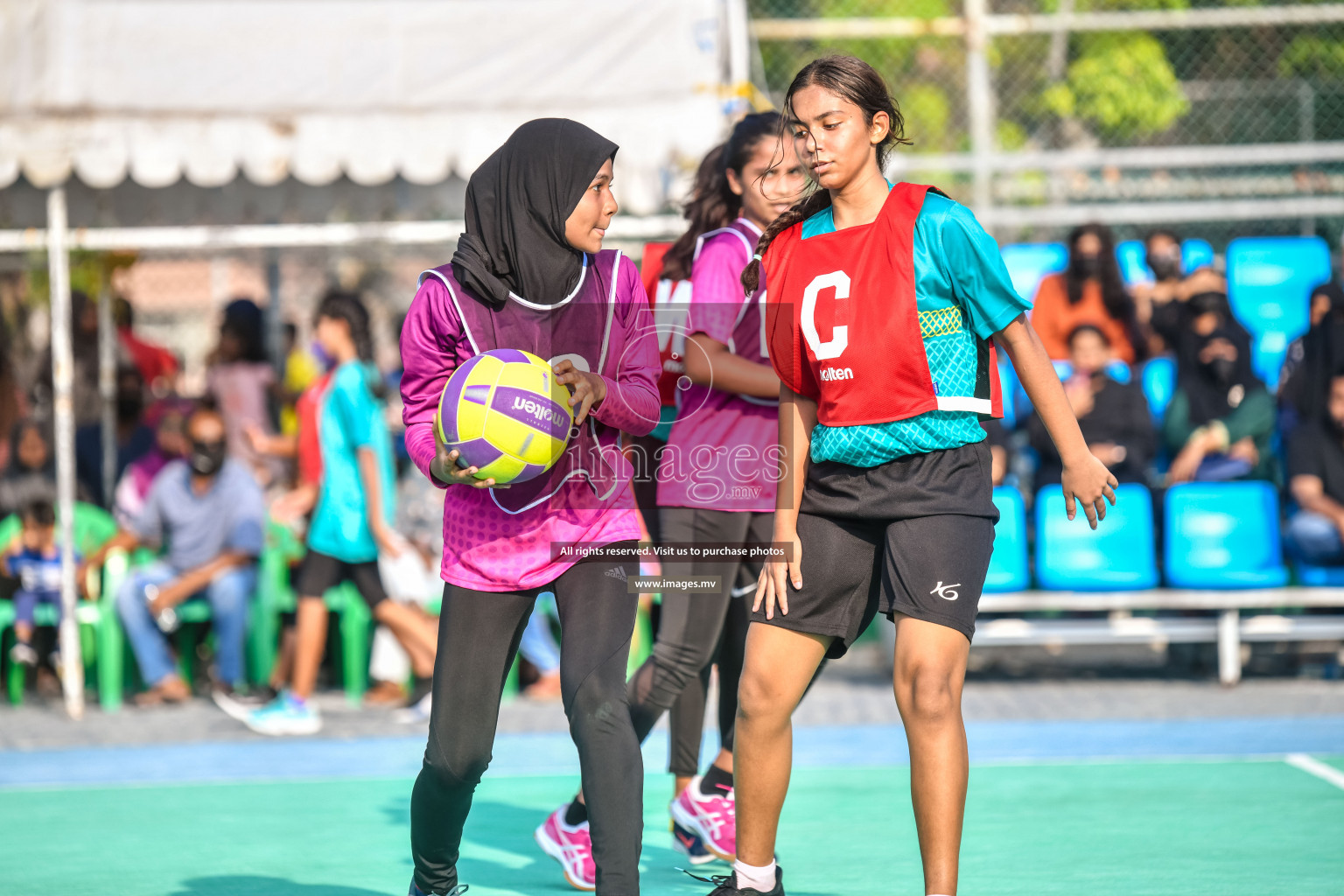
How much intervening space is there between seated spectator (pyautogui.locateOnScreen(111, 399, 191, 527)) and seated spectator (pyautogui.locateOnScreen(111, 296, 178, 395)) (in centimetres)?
176

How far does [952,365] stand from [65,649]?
264 inches

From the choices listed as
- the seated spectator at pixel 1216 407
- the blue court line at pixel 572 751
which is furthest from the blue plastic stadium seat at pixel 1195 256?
the blue court line at pixel 572 751

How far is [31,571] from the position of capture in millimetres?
9391

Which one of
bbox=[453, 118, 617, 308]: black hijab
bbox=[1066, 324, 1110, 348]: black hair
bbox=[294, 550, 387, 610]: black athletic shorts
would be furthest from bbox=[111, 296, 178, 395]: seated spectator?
bbox=[453, 118, 617, 308]: black hijab

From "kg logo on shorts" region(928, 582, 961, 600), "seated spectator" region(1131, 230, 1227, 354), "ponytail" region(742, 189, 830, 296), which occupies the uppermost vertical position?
"seated spectator" region(1131, 230, 1227, 354)

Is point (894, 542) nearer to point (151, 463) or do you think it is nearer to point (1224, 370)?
point (1224, 370)

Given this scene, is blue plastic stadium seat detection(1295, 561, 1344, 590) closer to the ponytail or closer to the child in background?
the child in background

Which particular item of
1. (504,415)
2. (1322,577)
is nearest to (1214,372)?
(1322,577)

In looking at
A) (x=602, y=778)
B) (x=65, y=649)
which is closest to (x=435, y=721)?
(x=602, y=778)

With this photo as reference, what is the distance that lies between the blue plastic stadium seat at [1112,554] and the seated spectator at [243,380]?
5.49m

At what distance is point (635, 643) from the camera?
9.12 metres

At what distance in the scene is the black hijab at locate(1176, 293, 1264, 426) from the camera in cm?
954

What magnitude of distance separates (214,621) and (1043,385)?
6.72m

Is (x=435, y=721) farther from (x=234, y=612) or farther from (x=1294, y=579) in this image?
(x=1294, y=579)
